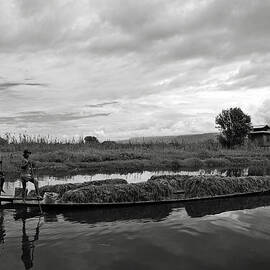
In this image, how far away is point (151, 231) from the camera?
8555 mm

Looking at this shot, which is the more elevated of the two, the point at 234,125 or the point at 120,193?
the point at 234,125

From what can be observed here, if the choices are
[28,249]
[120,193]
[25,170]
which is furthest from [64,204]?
[28,249]

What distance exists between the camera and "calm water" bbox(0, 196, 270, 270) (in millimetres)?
6660

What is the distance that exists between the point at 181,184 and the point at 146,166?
518 inches

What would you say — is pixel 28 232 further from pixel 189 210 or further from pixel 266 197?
pixel 266 197

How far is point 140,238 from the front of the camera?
26.4 feet

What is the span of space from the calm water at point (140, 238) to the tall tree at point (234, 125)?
30401 mm

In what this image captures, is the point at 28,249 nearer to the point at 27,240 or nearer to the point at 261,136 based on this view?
the point at 27,240

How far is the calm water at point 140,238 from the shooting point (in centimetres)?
666

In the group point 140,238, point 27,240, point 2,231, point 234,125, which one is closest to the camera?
point 27,240

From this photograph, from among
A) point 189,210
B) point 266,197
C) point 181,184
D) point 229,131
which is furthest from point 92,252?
point 229,131

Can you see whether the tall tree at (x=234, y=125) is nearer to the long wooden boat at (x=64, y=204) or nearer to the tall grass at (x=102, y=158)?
the tall grass at (x=102, y=158)

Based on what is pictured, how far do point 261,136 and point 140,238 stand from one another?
1733 inches

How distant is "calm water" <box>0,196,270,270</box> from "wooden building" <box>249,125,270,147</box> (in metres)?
39.1
